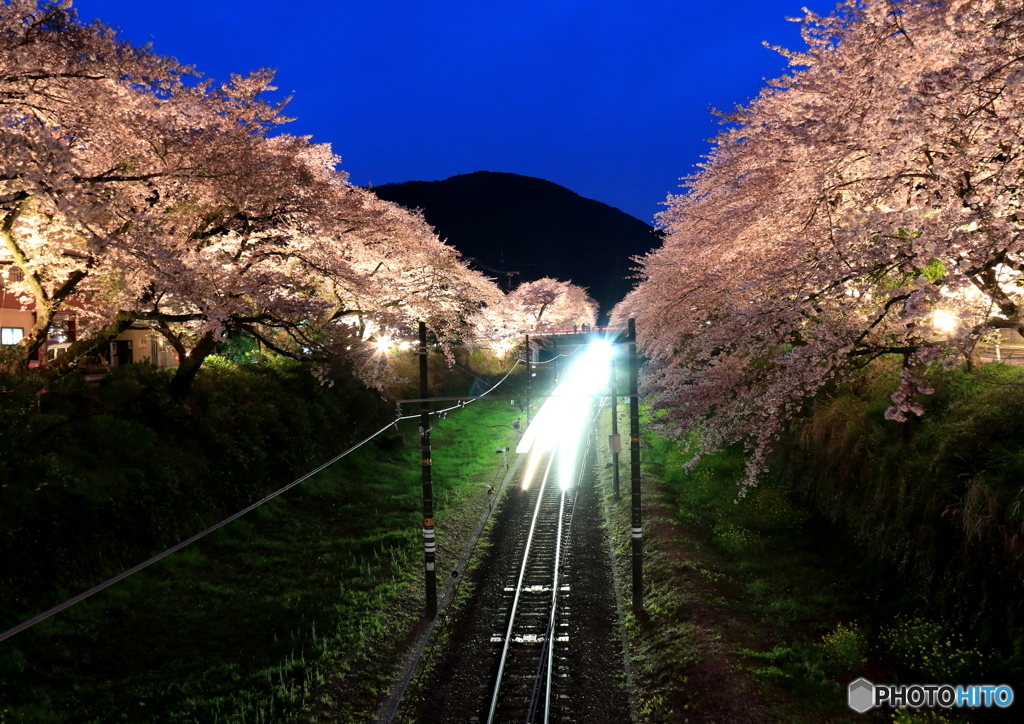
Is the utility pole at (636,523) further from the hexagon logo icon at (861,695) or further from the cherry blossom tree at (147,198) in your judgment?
the cherry blossom tree at (147,198)

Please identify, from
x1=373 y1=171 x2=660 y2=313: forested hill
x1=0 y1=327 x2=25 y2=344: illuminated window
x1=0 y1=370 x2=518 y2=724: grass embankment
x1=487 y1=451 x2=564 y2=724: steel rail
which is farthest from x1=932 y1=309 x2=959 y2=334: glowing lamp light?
x1=373 y1=171 x2=660 y2=313: forested hill

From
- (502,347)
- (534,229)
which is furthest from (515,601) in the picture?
(534,229)

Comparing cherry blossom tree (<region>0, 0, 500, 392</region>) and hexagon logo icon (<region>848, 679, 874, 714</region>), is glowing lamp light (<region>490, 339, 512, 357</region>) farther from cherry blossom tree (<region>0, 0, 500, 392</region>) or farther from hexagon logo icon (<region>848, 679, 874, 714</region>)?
hexagon logo icon (<region>848, 679, 874, 714</region>)

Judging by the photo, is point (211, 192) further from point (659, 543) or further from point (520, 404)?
point (520, 404)

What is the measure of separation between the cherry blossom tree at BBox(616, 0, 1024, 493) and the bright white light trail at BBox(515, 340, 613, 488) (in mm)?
4658

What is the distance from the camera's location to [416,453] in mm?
27547

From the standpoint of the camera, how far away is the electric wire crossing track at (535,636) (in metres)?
9.77

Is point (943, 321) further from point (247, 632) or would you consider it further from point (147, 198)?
point (147, 198)

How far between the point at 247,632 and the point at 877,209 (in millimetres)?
13935

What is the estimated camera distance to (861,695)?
902 centimetres

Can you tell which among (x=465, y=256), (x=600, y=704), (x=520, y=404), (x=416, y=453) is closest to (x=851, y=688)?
(x=600, y=704)

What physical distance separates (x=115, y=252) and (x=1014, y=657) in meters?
15.3

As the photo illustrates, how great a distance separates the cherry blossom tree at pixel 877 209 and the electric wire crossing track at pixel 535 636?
4.87 m

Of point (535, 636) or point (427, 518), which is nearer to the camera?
point (535, 636)
